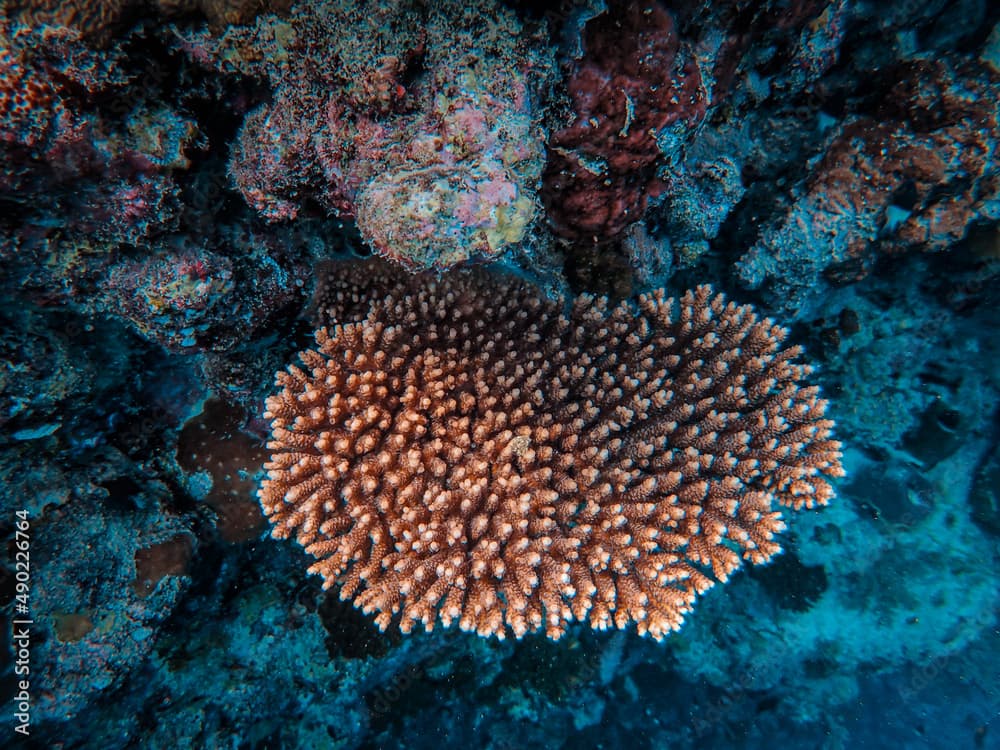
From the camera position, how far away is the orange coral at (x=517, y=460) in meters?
2.61

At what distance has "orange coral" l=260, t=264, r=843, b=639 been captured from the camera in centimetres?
261

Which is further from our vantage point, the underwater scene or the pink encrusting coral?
the underwater scene

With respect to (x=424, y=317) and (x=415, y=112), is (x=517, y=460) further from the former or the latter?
(x=415, y=112)

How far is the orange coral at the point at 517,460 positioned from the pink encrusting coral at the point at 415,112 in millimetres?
941

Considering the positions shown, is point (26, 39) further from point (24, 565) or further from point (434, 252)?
point (24, 565)

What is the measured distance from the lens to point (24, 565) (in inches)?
109

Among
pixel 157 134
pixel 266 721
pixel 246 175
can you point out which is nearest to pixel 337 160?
pixel 246 175

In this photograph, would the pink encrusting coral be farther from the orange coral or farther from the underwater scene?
the orange coral

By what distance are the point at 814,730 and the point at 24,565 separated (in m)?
7.67

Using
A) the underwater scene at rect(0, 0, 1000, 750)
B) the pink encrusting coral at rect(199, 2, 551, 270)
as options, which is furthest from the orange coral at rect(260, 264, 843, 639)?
the pink encrusting coral at rect(199, 2, 551, 270)

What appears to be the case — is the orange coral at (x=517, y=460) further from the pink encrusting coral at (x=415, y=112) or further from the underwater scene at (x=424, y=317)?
the pink encrusting coral at (x=415, y=112)

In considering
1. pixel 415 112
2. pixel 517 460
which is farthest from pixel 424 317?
pixel 415 112

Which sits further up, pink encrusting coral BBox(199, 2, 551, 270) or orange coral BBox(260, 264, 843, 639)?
pink encrusting coral BBox(199, 2, 551, 270)

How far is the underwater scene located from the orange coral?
0.07ft
